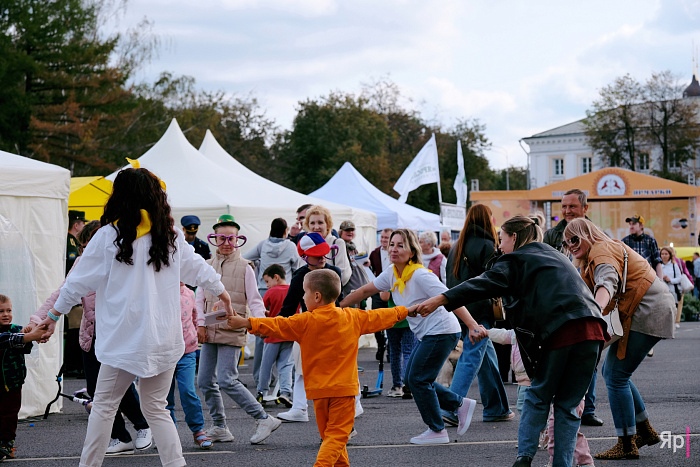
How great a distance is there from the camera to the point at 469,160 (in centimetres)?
6731

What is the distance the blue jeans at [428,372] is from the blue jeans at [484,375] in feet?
2.47

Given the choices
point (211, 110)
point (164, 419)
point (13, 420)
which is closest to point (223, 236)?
point (13, 420)

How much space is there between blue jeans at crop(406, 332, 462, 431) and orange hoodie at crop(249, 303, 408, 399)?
5.06 feet

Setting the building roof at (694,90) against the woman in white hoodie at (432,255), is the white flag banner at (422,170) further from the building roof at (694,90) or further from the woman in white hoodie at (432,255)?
the building roof at (694,90)

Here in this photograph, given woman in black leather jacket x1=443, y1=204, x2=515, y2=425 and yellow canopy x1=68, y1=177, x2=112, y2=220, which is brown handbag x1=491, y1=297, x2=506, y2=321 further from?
yellow canopy x1=68, y1=177, x2=112, y2=220

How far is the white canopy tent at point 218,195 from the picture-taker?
14688 mm

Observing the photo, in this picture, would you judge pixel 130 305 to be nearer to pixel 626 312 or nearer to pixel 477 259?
pixel 626 312

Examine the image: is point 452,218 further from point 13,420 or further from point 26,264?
point 13,420

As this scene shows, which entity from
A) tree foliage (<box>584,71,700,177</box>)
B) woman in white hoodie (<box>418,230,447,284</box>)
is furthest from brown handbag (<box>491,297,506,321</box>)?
tree foliage (<box>584,71,700,177</box>)

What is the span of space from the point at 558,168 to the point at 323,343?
9110 cm

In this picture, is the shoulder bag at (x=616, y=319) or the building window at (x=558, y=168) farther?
the building window at (x=558, y=168)

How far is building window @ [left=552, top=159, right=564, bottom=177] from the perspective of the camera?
92519 mm

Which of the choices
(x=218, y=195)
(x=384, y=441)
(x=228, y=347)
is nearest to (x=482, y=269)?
(x=384, y=441)

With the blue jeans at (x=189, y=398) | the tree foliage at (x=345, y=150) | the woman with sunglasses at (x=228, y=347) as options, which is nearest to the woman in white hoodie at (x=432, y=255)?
the woman with sunglasses at (x=228, y=347)
